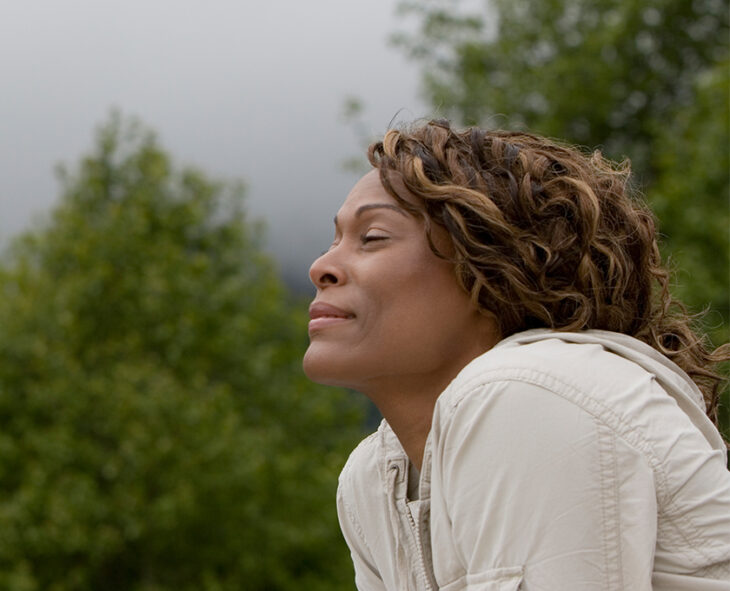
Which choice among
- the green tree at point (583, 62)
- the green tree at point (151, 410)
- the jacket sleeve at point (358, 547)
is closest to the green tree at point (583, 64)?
the green tree at point (583, 62)

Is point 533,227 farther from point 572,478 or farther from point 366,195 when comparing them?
point 572,478

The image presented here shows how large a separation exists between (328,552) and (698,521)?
17.0 metres

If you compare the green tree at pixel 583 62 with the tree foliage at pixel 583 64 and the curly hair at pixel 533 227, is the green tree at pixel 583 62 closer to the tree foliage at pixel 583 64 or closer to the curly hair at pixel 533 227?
the tree foliage at pixel 583 64

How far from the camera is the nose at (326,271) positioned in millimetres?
2277

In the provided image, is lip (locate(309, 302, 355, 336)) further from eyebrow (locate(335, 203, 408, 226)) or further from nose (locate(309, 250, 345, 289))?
eyebrow (locate(335, 203, 408, 226))

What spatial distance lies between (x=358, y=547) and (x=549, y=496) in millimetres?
872

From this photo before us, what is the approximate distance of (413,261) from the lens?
2244 mm

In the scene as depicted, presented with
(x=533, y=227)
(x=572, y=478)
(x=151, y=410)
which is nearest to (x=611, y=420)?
(x=572, y=478)

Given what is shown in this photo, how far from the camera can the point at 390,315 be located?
7.29ft

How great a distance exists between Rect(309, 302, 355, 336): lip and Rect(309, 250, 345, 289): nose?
0.05 meters

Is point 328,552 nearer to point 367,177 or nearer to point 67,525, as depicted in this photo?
point 67,525

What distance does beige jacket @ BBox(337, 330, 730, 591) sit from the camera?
72.7 inches

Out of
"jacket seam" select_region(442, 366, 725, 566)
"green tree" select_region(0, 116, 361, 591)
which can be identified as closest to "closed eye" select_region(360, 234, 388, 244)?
"jacket seam" select_region(442, 366, 725, 566)

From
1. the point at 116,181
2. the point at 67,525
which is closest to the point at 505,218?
the point at 67,525
